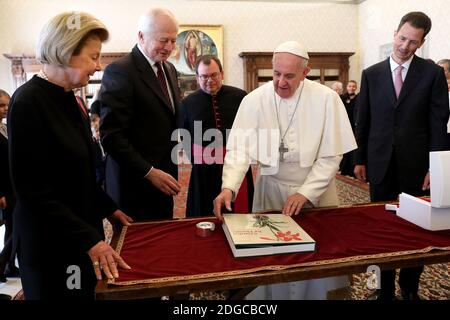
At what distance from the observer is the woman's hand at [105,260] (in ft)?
4.47

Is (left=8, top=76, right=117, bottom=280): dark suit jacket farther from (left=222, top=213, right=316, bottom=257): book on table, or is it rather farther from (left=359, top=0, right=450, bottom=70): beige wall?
(left=359, top=0, right=450, bottom=70): beige wall

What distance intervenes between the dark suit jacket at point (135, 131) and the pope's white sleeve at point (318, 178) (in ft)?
2.82

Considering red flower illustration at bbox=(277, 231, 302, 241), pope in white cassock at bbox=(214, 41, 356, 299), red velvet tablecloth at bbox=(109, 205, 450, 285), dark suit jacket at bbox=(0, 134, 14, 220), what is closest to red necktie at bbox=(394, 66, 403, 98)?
pope in white cassock at bbox=(214, 41, 356, 299)

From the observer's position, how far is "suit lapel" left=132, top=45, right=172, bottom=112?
2291 millimetres

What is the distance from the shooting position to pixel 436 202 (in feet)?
5.50

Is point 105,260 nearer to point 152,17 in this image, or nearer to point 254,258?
point 254,258

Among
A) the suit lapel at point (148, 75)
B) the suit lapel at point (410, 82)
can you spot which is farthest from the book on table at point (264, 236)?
the suit lapel at point (410, 82)

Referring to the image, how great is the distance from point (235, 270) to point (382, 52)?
9555 millimetres

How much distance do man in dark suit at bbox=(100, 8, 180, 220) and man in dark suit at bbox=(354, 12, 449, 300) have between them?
1622 millimetres

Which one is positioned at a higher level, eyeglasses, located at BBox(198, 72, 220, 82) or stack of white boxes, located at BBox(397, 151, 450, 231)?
eyeglasses, located at BBox(198, 72, 220, 82)

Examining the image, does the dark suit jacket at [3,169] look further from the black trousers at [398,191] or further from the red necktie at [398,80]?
the red necktie at [398,80]
